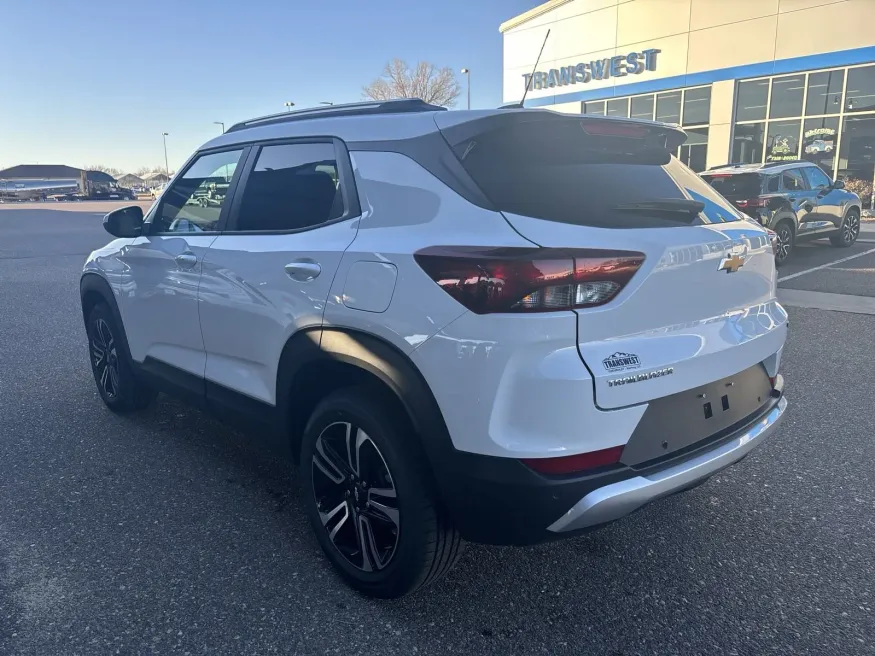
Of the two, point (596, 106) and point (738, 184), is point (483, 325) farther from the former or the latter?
point (596, 106)

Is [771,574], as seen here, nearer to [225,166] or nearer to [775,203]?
[225,166]

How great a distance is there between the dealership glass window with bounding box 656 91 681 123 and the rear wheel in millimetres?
14019

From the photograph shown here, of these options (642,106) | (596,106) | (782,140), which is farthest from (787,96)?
(596,106)

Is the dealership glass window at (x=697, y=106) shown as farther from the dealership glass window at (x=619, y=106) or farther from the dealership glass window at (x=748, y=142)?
the dealership glass window at (x=619, y=106)

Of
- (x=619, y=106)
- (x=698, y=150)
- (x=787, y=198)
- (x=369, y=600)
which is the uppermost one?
(x=619, y=106)

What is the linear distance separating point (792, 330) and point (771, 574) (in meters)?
4.61

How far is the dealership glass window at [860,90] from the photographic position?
18844mm

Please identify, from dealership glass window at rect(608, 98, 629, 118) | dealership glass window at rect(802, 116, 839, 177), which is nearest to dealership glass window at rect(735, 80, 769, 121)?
dealership glass window at rect(802, 116, 839, 177)

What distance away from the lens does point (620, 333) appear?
6.59 feet

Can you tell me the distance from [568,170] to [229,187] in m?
1.76

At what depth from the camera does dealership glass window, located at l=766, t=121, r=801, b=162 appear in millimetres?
21033

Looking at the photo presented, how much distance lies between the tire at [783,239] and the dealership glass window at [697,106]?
13730 mm

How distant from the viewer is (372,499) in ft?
7.90

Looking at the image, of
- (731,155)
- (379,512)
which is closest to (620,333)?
(379,512)
